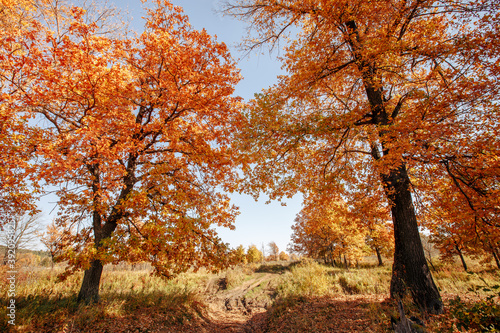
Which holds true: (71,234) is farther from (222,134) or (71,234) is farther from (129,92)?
(222,134)

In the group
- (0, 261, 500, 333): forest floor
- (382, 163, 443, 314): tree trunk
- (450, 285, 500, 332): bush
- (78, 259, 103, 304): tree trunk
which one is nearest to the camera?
(450, 285, 500, 332): bush

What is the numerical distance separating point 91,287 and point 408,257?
35.7 feet

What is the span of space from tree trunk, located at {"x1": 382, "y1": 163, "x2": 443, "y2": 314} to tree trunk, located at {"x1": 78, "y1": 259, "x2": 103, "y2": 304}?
10145mm

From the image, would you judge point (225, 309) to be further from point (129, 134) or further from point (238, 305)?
point (129, 134)

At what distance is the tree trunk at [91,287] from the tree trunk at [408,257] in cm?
1014

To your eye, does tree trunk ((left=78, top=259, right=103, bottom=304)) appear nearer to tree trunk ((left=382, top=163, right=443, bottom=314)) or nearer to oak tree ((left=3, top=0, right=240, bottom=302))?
oak tree ((left=3, top=0, right=240, bottom=302))

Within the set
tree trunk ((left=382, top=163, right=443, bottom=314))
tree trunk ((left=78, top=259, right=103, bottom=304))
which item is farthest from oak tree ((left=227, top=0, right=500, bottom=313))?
tree trunk ((left=78, top=259, right=103, bottom=304))

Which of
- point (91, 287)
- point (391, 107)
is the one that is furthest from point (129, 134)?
point (391, 107)

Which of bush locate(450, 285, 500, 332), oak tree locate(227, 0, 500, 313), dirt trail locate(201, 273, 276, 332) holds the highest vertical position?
oak tree locate(227, 0, 500, 313)

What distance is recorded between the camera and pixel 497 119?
4426 millimetres

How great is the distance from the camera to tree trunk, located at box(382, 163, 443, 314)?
595 centimetres

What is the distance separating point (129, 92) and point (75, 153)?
9.16ft


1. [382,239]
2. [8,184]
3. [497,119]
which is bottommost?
[382,239]

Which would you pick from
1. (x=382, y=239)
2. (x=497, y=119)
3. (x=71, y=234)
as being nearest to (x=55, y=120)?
(x=71, y=234)
